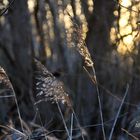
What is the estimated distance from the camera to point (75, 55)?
605cm

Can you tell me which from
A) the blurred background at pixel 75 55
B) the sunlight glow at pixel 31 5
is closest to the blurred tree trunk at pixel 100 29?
the blurred background at pixel 75 55

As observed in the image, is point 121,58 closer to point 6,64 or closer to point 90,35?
point 90,35

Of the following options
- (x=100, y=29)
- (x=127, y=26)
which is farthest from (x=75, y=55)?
(x=127, y=26)

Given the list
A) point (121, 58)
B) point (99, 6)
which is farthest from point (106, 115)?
point (99, 6)

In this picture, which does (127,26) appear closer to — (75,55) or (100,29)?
(100,29)

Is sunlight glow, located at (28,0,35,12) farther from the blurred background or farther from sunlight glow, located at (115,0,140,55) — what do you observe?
sunlight glow, located at (115,0,140,55)

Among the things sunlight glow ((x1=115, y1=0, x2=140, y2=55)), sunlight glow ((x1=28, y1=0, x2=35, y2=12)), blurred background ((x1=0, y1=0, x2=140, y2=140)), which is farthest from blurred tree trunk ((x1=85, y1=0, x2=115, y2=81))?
sunlight glow ((x1=28, y1=0, x2=35, y2=12))

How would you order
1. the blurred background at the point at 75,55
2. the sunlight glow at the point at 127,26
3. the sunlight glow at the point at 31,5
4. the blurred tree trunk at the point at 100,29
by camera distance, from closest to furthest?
the sunlight glow at the point at 127,26, the blurred background at the point at 75,55, the blurred tree trunk at the point at 100,29, the sunlight glow at the point at 31,5

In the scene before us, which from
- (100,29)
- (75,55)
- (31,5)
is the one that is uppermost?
(31,5)

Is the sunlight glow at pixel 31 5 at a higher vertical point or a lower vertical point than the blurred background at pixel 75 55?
higher

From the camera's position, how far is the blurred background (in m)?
4.66

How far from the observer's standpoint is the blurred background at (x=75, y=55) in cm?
466

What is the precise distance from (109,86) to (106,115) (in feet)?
2.36

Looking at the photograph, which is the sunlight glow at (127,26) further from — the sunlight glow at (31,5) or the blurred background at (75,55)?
the sunlight glow at (31,5)
